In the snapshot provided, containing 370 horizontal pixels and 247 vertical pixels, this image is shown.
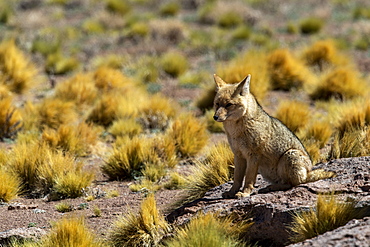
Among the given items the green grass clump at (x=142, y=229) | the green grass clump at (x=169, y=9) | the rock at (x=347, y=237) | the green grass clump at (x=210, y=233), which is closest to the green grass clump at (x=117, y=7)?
the green grass clump at (x=169, y=9)

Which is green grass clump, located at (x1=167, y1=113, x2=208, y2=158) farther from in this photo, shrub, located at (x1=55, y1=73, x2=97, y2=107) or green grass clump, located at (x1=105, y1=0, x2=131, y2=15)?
green grass clump, located at (x1=105, y1=0, x2=131, y2=15)

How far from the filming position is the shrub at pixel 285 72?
599 inches

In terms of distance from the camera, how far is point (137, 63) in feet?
59.0

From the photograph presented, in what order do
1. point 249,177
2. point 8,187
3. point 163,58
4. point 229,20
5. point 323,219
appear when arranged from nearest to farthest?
1. point 323,219
2. point 249,177
3. point 8,187
4. point 163,58
5. point 229,20

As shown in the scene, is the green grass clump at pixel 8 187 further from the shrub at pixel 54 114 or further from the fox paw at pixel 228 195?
the fox paw at pixel 228 195

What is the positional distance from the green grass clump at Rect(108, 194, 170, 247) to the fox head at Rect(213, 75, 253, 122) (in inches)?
58.2

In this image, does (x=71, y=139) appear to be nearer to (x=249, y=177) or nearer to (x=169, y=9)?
(x=249, y=177)

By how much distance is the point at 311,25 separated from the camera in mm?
22219

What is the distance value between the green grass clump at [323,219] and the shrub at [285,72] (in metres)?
9.26

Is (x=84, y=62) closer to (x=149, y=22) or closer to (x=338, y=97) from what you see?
(x=149, y=22)

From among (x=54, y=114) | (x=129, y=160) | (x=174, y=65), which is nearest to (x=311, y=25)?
(x=174, y=65)

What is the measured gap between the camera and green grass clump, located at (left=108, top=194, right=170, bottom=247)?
7.04 metres

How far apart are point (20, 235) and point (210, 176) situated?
9.15 ft

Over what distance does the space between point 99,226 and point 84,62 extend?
11750 millimetres
